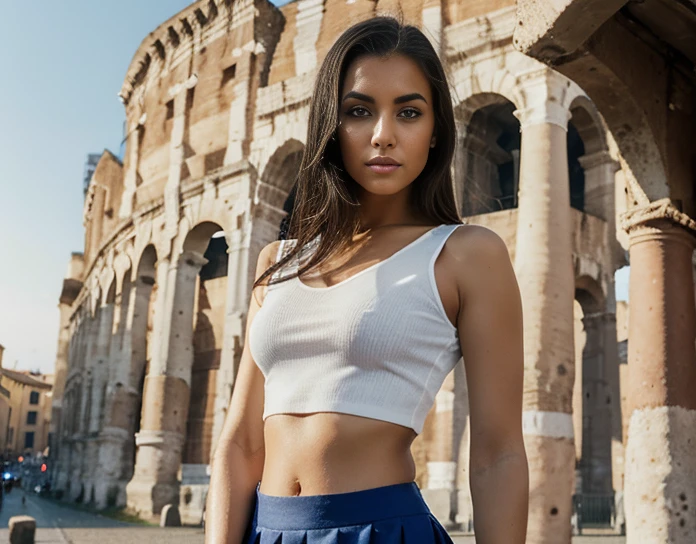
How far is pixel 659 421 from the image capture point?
4.28 metres

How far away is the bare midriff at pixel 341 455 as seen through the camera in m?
1.31

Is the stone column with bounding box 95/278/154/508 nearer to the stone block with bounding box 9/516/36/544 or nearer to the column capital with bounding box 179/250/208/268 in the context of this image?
the column capital with bounding box 179/250/208/268

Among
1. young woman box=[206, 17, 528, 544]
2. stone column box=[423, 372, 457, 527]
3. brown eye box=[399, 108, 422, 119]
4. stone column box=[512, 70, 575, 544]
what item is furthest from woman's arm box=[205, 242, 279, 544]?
stone column box=[423, 372, 457, 527]

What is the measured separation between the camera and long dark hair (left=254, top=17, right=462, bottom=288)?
1.54 meters

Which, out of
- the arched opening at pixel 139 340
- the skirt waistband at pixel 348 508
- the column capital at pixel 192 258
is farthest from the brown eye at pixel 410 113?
the arched opening at pixel 139 340

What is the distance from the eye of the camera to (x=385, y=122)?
4.83ft

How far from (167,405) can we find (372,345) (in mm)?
14766

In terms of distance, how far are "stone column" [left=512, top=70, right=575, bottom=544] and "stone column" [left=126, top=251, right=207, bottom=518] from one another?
26.8 feet

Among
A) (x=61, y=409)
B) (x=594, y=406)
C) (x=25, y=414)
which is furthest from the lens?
(x=25, y=414)

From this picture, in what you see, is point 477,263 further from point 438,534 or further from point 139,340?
point 139,340

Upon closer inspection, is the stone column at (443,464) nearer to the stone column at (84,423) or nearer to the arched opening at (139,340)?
the arched opening at (139,340)

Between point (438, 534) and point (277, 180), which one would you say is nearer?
point (438, 534)

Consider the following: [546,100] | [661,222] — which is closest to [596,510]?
[546,100]

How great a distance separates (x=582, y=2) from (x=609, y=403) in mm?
10499
